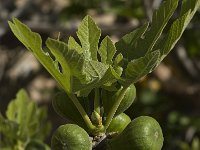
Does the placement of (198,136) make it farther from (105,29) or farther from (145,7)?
(145,7)

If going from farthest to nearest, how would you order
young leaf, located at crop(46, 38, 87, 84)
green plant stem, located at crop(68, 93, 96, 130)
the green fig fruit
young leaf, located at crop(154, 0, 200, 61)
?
the green fig fruit → green plant stem, located at crop(68, 93, 96, 130) → young leaf, located at crop(154, 0, 200, 61) → young leaf, located at crop(46, 38, 87, 84)

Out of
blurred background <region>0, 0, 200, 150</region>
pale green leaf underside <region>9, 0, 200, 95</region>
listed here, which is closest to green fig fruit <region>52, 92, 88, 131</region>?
pale green leaf underside <region>9, 0, 200, 95</region>

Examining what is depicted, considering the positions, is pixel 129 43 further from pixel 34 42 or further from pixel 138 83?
pixel 138 83

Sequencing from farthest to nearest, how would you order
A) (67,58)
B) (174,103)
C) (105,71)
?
(174,103), (105,71), (67,58)

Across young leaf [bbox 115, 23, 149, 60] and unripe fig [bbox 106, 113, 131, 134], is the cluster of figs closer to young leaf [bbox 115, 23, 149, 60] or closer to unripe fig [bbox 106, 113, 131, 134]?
unripe fig [bbox 106, 113, 131, 134]

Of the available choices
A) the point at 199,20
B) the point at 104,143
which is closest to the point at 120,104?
the point at 104,143

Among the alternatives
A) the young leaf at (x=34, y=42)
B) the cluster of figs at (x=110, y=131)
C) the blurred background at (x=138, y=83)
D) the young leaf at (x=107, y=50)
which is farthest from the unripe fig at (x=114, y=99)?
the blurred background at (x=138, y=83)
